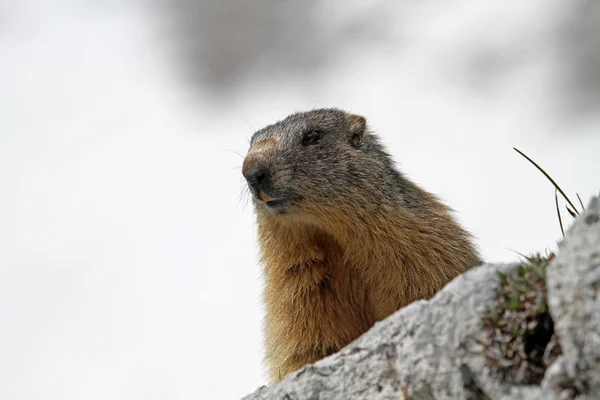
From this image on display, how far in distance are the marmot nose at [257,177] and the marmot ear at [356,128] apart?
4.19ft

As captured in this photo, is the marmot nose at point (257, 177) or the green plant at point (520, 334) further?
the marmot nose at point (257, 177)

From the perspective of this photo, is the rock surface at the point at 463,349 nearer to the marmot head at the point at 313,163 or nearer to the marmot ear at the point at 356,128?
the marmot head at the point at 313,163

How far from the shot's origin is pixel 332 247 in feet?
24.0

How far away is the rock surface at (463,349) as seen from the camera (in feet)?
12.3

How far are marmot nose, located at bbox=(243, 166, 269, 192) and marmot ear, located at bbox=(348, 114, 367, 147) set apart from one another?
50.3 inches

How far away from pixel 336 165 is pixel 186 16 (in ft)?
82.9

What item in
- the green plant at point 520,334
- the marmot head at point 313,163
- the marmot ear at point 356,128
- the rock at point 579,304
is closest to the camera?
the rock at point 579,304

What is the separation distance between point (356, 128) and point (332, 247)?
1.33 m

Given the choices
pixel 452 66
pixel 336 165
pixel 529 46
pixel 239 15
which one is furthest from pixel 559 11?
pixel 336 165

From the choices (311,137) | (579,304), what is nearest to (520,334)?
(579,304)

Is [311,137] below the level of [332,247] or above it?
above

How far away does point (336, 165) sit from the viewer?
24.6 ft

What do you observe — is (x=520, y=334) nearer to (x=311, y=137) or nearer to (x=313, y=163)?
(x=313, y=163)

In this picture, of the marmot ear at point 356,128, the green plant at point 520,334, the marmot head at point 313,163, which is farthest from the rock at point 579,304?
the marmot ear at point 356,128
